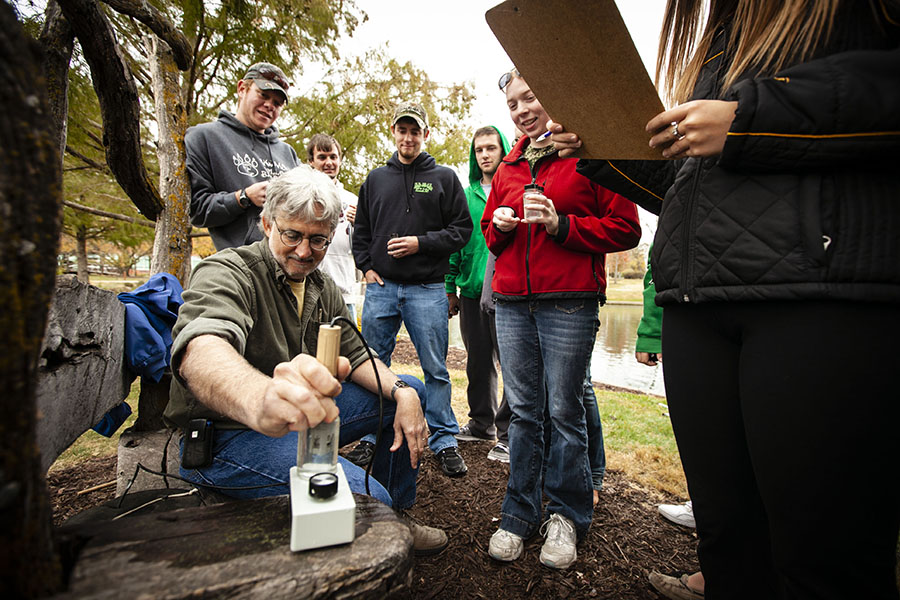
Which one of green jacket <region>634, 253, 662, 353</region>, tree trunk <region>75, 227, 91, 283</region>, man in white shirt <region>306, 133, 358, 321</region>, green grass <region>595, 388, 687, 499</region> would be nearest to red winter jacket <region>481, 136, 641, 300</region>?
green jacket <region>634, 253, 662, 353</region>

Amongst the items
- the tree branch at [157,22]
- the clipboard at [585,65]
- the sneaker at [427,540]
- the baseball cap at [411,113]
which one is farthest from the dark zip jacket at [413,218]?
the clipboard at [585,65]

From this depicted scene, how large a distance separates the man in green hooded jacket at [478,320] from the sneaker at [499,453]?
1.23ft

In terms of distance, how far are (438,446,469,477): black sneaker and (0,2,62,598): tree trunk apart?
259 centimetres

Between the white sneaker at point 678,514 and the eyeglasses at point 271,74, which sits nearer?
the white sneaker at point 678,514

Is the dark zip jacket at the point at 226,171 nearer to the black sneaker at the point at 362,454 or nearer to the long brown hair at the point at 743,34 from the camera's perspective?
the black sneaker at the point at 362,454

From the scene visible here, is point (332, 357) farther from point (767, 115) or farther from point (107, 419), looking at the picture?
point (107, 419)

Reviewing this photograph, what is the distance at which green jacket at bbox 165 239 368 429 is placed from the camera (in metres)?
1.35

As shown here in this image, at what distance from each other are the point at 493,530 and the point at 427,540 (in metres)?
0.47

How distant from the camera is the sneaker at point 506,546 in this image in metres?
2.06

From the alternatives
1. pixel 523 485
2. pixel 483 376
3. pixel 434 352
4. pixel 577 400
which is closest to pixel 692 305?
pixel 577 400

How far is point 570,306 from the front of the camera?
2043 millimetres

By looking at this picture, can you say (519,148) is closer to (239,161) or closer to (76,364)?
(239,161)

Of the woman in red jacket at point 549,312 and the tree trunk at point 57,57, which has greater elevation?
the tree trunk at point 57,57

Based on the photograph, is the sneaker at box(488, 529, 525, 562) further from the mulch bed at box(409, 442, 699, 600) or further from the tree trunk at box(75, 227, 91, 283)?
the tree trunk at box(75, 227, 91, 283)
